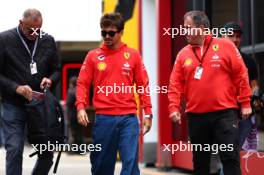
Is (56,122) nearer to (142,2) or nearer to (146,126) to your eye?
(146,126)

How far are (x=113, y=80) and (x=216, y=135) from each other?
3.72 ft

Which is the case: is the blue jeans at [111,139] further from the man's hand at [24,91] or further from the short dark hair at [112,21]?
the short dark hair at [112,21]

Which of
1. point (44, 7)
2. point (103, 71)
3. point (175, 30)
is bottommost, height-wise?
point (103, 71)

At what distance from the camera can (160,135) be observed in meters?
13.0

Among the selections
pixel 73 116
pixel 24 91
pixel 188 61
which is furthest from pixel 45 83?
pixel 73 116

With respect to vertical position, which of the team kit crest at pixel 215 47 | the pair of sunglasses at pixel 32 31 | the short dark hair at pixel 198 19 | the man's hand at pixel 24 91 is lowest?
the man's hand at pixel 24 91

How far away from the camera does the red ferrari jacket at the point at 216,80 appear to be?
7.48 meters

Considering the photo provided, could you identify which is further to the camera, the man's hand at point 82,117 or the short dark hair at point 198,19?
the man's hand at point 82,117

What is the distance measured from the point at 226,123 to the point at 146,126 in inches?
32.5

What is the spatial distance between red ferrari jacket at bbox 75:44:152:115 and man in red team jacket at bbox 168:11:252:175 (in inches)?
17.2

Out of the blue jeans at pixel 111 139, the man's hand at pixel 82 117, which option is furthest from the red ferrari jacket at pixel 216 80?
the man's hand at pixel 82 117

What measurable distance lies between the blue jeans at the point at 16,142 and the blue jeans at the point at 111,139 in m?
0.67

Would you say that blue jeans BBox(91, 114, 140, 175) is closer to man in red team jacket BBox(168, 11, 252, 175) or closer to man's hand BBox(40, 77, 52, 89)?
man in red team jacket BBox(168, 11, 252, 175)

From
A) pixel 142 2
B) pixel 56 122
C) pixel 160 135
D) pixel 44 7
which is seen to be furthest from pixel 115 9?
pixel 44 7
